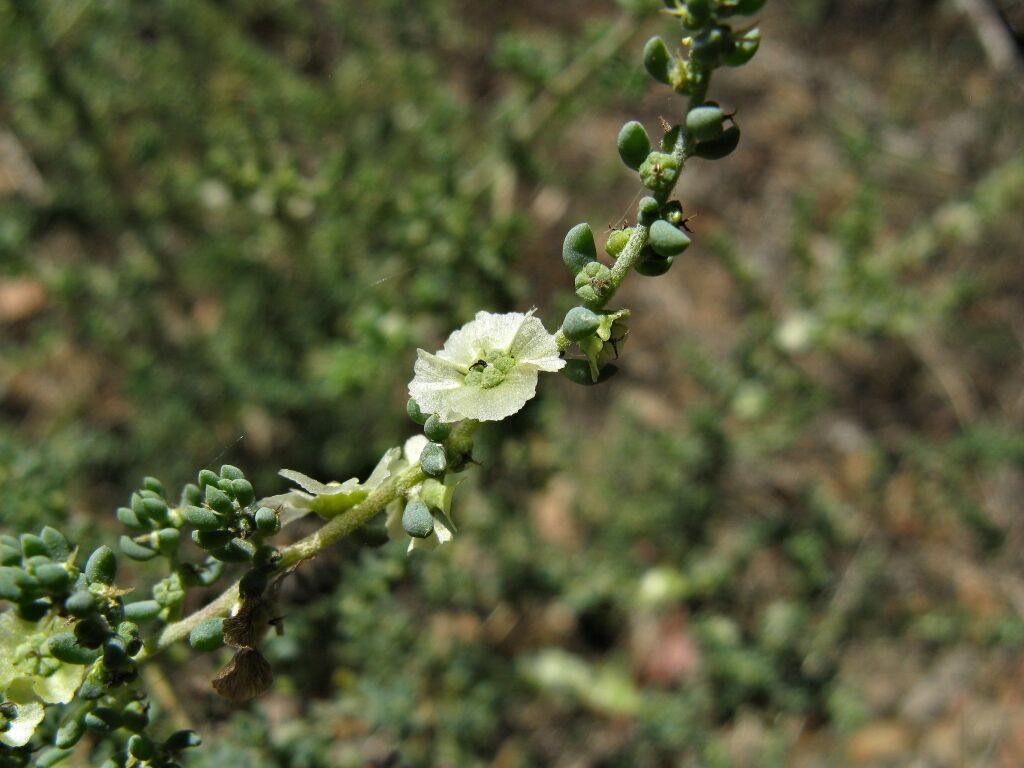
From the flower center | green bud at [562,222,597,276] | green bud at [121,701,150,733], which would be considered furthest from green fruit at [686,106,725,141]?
green bud at [121,701,150,733]

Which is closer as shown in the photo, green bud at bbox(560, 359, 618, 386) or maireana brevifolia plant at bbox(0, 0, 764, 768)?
maireana brevifolia plant at bbox(0, 0, 764, 768)

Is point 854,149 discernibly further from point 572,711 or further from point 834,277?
point 572,711

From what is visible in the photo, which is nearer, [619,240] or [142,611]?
[619,240]

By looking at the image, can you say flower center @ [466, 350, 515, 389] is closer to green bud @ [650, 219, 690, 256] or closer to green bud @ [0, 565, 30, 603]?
green bud @ [650, 219, 690, 256]

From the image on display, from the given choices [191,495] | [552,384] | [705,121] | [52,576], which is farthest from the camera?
[552,384]

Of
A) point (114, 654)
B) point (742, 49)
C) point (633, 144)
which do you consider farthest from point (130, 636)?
point (742, 49)

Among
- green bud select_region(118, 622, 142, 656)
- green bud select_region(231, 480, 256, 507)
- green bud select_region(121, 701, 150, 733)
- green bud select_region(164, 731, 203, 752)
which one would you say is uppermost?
green bud select_region(231, 480, 256, 507)

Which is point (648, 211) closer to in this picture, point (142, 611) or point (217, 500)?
point (217, 500)

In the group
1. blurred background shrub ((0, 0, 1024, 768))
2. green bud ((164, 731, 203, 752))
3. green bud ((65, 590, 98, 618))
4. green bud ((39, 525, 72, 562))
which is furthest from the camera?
blurred background shrub ((0, 0, 1024, 768))
